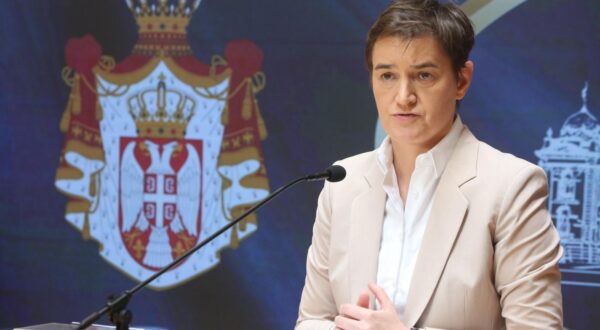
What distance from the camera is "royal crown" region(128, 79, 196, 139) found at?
3580mm

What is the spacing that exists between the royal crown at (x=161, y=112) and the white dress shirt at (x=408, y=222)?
187 cm

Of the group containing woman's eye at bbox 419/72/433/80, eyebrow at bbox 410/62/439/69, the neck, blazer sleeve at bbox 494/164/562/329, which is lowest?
blazer sleeve at bbox 494/164/562/329

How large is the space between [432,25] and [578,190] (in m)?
1.58

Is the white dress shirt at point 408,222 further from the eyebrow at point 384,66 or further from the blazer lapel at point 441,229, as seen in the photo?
the eyebrow at point 384,66

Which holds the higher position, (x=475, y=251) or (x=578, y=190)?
(x=578, y=190)

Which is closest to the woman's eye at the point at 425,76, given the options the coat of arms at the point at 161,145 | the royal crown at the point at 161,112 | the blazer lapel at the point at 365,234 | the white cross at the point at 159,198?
the blazer lapel at the point at 365,234

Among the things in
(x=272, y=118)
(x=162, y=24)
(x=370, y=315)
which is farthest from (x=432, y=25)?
(x=162, y=24)

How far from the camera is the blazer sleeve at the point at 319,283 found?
1.97 metres

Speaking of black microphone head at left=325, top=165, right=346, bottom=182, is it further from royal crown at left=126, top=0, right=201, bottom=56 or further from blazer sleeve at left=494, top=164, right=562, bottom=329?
royal crown at left=126, top=0, right=201, bottom=56

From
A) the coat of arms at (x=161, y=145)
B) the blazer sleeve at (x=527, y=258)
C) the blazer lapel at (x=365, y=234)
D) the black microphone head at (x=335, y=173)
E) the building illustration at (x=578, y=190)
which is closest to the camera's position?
the blazer sleeve at (x=527, y=258)

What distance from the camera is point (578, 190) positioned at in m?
3.06

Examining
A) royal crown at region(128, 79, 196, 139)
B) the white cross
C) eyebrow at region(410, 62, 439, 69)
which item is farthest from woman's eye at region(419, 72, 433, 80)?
the white cross

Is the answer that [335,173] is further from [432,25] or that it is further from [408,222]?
[432,25]

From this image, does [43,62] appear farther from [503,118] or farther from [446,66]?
[446,66]
